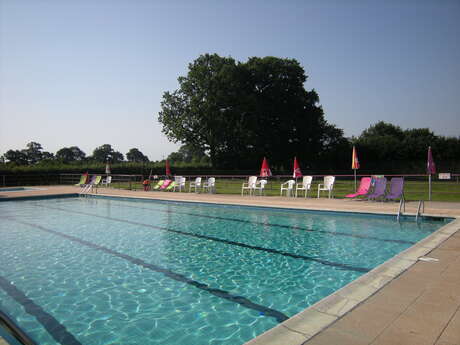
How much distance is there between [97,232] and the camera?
8398mm

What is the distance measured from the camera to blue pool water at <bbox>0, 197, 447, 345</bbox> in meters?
3.50

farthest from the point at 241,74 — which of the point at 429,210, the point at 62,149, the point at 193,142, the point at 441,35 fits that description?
the point at 62,149

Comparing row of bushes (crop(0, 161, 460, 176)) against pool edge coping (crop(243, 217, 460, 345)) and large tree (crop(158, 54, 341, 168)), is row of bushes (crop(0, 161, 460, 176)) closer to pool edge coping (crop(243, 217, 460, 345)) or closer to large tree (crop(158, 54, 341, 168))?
large tree (crop(158, 54, 341, 168))

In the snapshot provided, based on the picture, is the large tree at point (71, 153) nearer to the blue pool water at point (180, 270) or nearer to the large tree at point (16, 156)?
the large tree at point (16, 156)

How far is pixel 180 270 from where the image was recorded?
5.25m

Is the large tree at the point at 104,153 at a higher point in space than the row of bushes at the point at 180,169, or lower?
higher

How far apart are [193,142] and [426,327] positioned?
105 feet

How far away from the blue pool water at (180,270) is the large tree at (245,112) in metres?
23.0

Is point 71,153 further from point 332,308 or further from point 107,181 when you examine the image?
point 332,308

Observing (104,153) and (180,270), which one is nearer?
(180,270)

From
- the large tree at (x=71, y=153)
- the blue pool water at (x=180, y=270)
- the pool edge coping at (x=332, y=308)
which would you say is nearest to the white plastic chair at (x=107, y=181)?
the blue pool water at (x=180, y=270)

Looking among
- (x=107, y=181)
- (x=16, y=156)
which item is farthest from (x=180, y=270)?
(x=16, y=156)

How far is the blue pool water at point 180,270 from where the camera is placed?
350 centimetres

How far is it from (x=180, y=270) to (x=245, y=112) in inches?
1105
